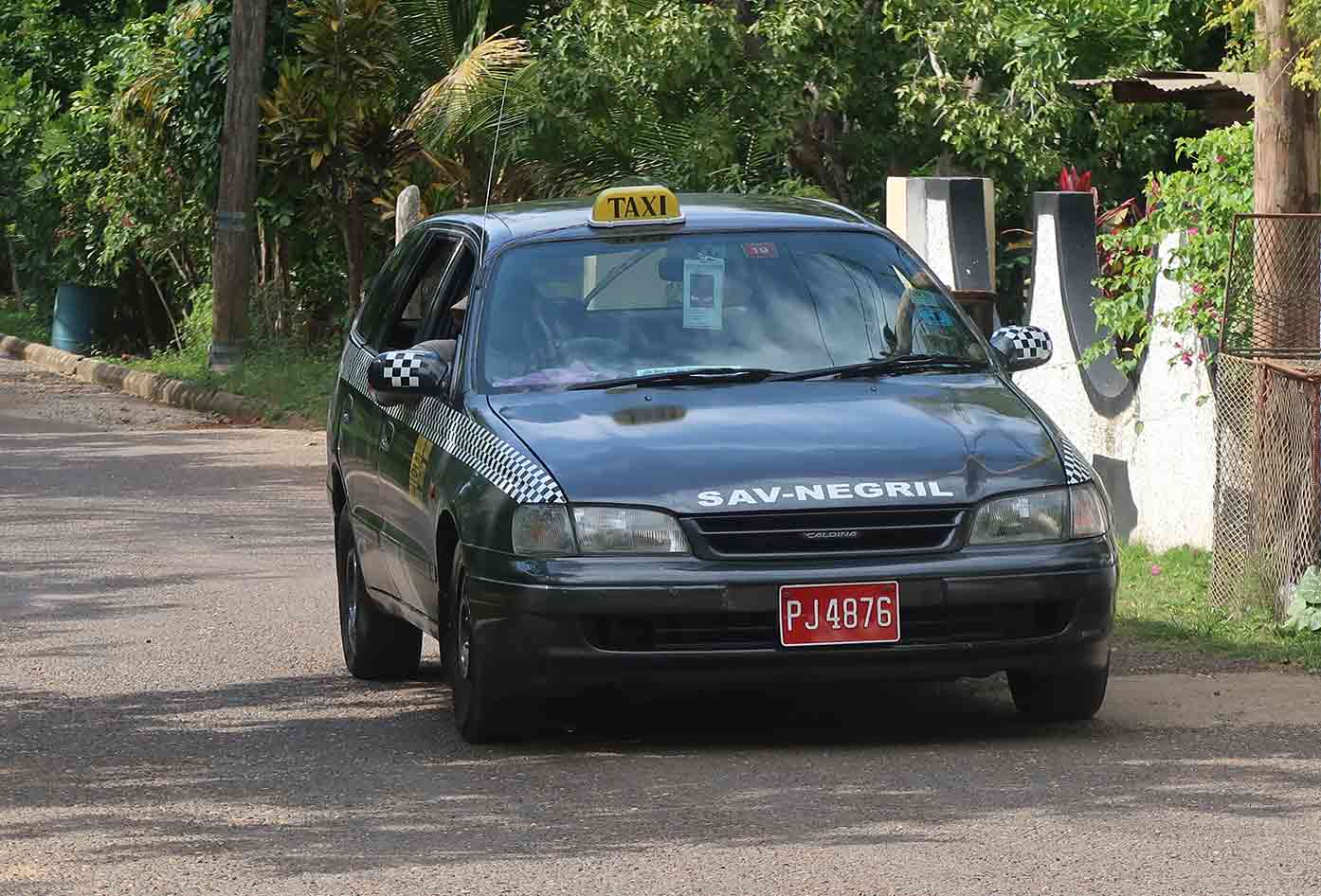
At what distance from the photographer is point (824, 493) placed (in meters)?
6.88

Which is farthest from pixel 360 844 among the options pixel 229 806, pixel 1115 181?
pixel 1115 181

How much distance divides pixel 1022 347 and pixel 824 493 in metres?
1.56

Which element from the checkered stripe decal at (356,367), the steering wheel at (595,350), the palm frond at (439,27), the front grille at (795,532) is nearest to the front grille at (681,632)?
the front grille at (795,532)

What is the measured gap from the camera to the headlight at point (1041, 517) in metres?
6.97

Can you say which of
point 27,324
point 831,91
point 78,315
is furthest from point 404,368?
point 27,324

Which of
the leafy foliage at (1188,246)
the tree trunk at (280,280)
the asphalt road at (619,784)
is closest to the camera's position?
the asphalt road at (619,784)

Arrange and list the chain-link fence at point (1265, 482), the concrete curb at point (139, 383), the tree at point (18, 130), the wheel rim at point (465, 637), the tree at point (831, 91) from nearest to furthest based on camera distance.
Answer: the wheel rim at point (465, 637)
the chain-link fence at point (1265, 482)
the tree at point (831, 91)
the concrete curb at point (139, 383)
the tree at point (18, 130)

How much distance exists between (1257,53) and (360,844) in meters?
6.17

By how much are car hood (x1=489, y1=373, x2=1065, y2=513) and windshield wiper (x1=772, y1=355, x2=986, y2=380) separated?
95mm

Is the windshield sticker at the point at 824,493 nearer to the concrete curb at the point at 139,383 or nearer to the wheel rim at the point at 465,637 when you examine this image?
the wheel rim at the point at 465,637

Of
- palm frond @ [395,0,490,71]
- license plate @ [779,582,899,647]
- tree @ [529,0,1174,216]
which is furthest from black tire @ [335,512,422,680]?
palm frond @ [395,0,490,71]

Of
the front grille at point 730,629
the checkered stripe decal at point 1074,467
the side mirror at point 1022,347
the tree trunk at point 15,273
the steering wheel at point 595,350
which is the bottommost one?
the tree trunk at point 15,273

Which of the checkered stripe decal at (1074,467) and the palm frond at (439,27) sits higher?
the palm frond at (439,27)

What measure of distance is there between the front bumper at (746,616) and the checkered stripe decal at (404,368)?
991mm
